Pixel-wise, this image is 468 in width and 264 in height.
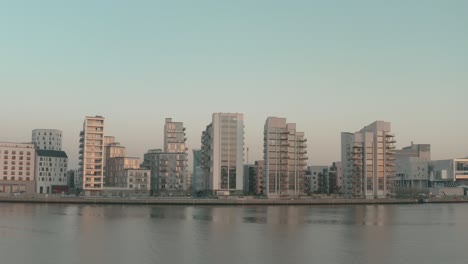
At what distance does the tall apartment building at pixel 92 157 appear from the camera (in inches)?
6757

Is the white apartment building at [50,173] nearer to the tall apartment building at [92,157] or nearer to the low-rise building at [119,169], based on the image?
the low-rise building at [119,169]

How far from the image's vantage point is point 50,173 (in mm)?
194500

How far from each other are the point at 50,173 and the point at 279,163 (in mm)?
81962

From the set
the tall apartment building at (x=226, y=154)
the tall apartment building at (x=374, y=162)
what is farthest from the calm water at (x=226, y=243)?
the tall apartment building at (x=374, y=162)

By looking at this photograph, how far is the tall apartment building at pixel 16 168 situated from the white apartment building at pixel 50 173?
5.93 meters

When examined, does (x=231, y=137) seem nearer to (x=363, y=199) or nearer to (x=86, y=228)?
(x=363, y=199)

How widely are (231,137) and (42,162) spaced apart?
6857cm

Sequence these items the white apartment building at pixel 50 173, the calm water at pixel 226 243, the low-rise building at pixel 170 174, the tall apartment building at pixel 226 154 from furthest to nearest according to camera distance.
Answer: the low-rise building at pixel 170 174 < the white apartment building at pixel 50 173 < the tall apartment building at pixel 226 154 < the calm water at pixel 226 243

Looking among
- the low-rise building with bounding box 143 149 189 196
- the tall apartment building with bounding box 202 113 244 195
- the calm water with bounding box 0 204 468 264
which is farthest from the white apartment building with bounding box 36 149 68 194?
the calm water with bounding box 0 204 468 264

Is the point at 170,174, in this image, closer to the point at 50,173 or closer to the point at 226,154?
the point at 226,154

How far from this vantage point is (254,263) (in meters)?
43.7

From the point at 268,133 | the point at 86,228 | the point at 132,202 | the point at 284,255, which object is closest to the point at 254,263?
the point at 284,255

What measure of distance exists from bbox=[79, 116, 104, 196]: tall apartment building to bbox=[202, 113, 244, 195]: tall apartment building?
34.5 meters

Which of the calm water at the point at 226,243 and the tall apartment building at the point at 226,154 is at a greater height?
the tall apartment building at the point at 226,154
